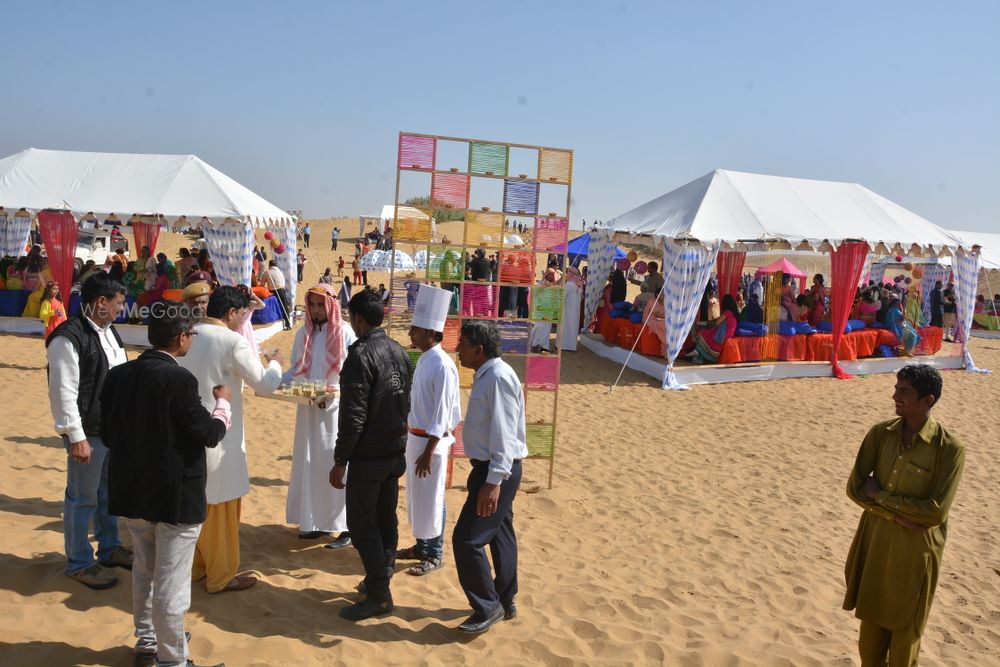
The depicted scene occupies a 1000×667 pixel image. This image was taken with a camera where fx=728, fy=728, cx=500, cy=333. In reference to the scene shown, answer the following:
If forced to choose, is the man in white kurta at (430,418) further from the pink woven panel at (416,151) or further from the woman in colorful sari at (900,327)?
the woman in colorful sari at (900,327)

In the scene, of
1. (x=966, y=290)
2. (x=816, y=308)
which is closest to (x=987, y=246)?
(x=966, y=290)

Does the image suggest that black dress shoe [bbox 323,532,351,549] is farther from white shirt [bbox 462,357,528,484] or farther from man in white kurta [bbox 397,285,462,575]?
white shirt [bbox 462,357,528,484]

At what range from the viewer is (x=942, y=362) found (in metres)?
14.1

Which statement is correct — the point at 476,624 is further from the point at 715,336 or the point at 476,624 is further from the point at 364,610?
the point at 715,336

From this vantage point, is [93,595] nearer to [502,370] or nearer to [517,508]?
[502,370]

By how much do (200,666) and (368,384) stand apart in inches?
55.1

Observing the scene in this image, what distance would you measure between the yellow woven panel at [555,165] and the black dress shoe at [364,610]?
3.31 metres

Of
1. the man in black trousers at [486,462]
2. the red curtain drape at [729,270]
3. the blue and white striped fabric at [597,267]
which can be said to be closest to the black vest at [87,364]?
the man in black trousers at [486,462]

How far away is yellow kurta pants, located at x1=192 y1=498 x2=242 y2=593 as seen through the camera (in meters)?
3.73

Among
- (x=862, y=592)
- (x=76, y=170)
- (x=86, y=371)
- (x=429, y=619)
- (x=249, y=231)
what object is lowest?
(x=429, y=619)

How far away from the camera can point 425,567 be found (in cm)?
448

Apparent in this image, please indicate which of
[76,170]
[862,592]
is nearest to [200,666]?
[862,592]

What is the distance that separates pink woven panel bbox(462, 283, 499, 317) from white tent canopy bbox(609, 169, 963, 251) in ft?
20.5

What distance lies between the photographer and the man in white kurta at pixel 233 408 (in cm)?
347
